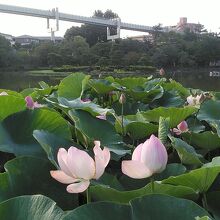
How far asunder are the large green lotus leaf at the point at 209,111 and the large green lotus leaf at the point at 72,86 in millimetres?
439

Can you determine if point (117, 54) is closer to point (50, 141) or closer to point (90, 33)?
point (90, 33)

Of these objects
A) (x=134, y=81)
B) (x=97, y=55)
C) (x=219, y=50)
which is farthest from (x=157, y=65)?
(x=134, y=81)

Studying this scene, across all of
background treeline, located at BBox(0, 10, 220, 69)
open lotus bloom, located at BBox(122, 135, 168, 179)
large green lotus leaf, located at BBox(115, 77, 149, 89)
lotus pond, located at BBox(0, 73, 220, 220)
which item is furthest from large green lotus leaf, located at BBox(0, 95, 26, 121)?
background treeline, located at BBox(0, 10, 220, 69)

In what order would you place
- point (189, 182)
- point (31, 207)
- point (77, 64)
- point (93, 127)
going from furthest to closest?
point (77, 64) < point (93, 127) < point (189, 182) < point (31, 207)

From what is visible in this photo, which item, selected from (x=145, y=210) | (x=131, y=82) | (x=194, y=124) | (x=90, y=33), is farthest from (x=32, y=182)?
(x=90, y=33)

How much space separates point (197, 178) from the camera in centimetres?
55

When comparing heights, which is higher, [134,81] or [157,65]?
[134,81]

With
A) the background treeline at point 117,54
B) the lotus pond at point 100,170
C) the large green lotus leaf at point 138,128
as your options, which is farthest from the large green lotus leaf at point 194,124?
the background treeline at point 117,54

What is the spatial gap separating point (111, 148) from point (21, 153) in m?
0.16

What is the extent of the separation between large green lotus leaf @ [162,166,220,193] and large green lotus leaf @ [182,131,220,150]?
278 mm

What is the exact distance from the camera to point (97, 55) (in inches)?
1220

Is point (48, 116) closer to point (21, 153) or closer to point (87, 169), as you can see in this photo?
point (21, 153)

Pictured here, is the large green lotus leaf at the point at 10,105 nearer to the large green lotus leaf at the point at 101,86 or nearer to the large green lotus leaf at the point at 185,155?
the large green lotus leaf at the point at 185,155

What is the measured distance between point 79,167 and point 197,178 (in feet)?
0.54
